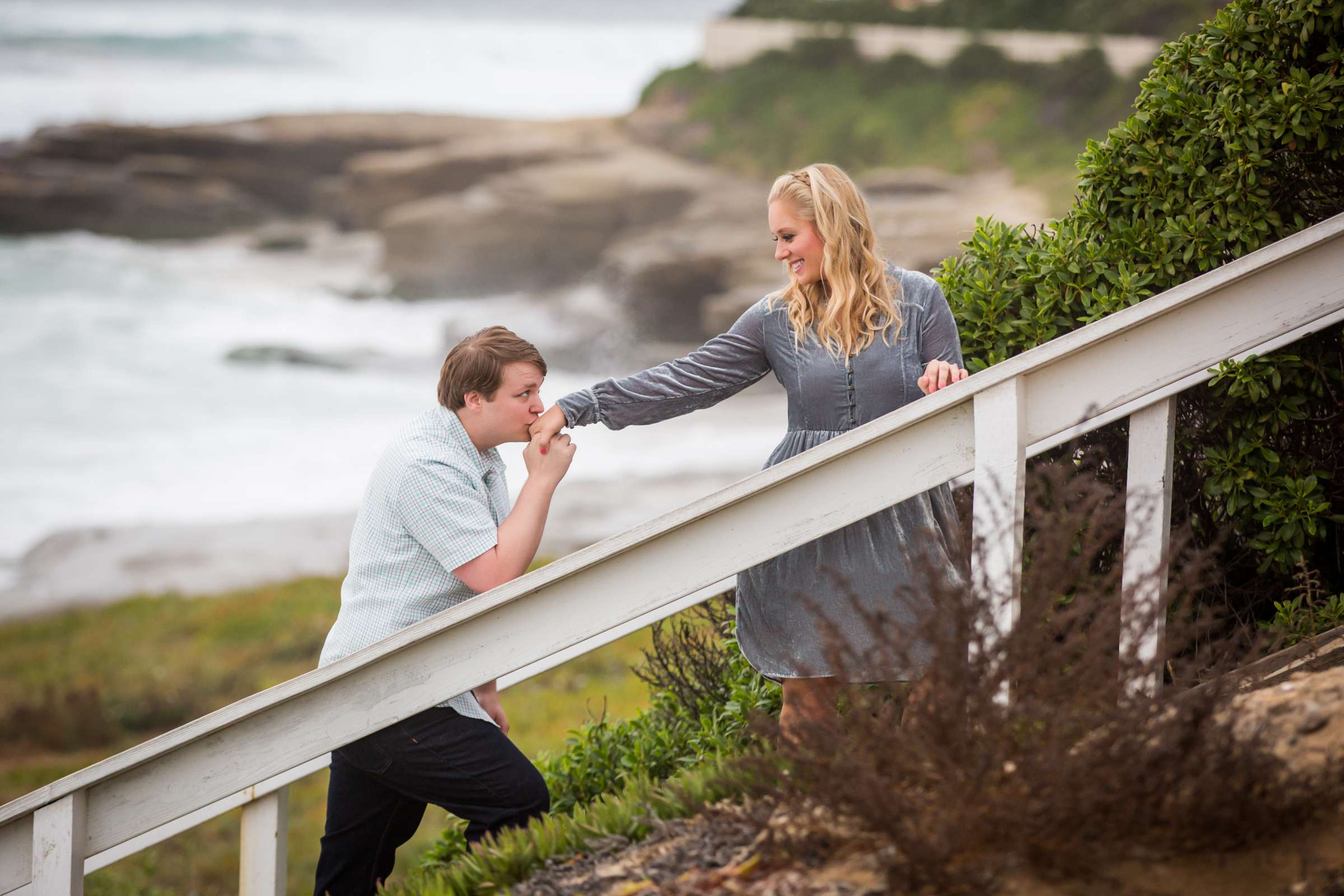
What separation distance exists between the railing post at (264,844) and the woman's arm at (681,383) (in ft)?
3.62

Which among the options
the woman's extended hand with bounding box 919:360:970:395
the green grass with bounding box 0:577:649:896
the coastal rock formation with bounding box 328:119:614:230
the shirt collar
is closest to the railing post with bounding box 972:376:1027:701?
the woman's extended hand with bounding box 919:360:970:395

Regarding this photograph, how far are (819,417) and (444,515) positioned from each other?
0.90 metres

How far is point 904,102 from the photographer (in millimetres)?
32594

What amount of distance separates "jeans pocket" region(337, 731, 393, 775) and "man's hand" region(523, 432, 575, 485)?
2.19ft

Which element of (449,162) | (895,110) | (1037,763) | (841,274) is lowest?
(1037,763)

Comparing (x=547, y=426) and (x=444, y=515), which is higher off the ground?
(x=547, y=426)

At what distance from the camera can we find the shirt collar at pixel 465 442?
2.71 meters

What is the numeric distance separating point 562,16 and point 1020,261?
40.4m

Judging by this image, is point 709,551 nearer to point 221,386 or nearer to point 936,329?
point 936,329

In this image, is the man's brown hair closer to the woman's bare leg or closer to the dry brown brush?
the woman's bare leg

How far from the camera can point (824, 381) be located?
274cm

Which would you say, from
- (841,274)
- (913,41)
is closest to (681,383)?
(841,274)

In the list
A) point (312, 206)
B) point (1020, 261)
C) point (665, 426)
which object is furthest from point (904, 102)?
point (1020, 261)

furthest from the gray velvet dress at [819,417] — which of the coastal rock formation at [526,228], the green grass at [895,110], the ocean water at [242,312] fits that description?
the coastal rock formation at [526,228]
